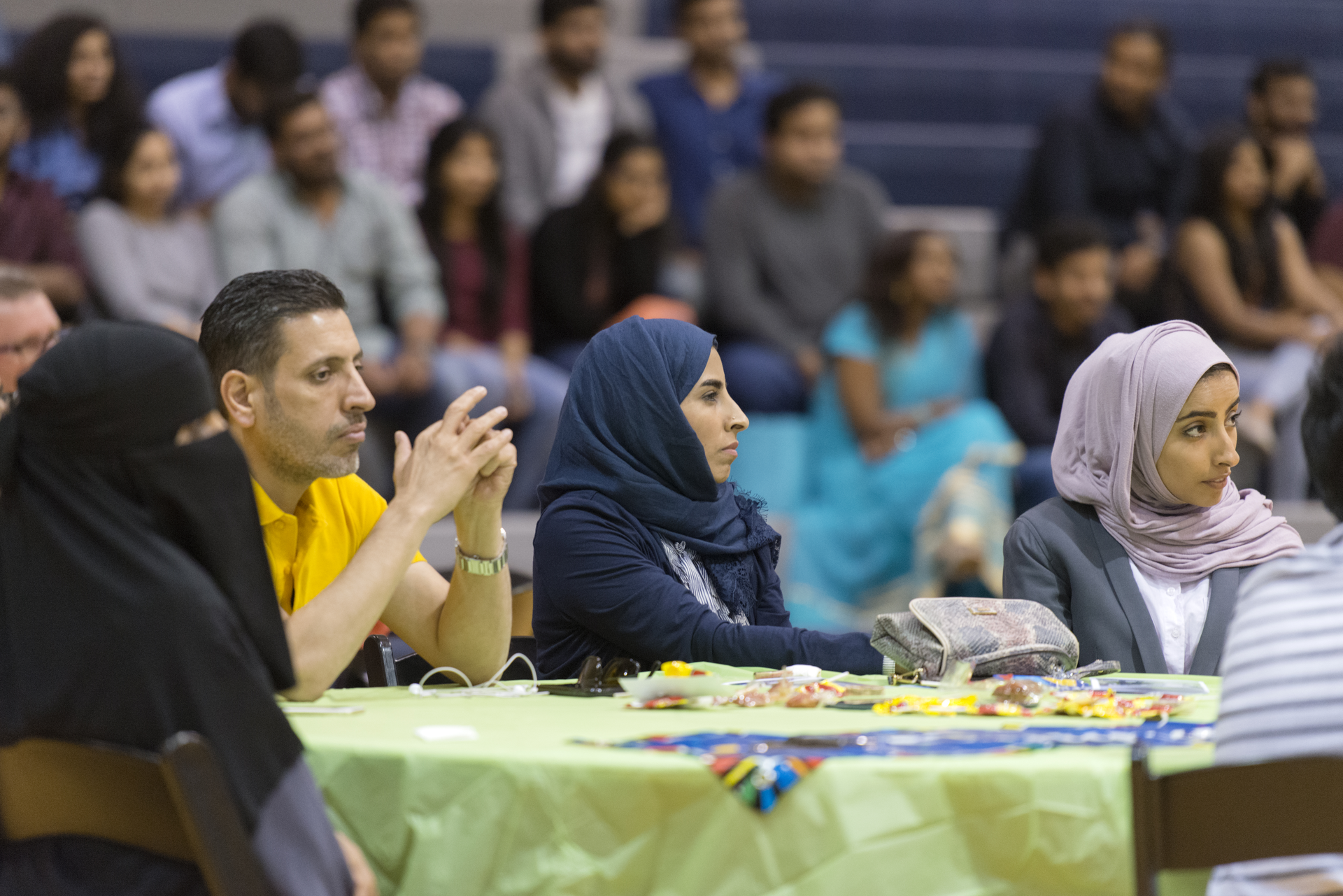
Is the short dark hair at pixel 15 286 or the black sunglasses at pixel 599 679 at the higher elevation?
the short dark hair at pixel 15 286

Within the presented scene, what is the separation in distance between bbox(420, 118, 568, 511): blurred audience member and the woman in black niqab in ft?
12.5

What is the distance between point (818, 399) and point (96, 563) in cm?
428

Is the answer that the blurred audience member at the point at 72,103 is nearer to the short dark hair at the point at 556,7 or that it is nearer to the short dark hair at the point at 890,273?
the short dark hair at the point at 556,7

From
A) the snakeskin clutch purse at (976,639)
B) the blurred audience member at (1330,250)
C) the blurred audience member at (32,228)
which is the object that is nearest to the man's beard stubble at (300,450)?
the snakeskin clutch purse at (976,639)

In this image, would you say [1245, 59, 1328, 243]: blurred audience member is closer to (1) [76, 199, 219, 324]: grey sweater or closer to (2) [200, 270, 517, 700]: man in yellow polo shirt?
(1) [76, 199, 219, 324]: grey sweater

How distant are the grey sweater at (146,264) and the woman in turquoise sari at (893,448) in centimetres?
231

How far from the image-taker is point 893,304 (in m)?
5.77

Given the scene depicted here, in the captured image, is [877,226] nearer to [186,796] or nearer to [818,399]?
[818,399]

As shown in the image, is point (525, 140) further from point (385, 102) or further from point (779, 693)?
point (779, 693)

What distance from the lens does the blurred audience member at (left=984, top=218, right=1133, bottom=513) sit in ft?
18.9

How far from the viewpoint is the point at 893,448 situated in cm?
571

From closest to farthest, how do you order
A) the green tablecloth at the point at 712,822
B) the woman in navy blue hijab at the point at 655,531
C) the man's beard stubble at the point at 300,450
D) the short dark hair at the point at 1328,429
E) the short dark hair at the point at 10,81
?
the green tablecloth at the point at 712,822
the short dark hair at the point at 1328,429
the man's beard stubble at the point at 300,450
the woman in navy blue hijab at the point at 655,531
the short dark hair at the point at 10,81

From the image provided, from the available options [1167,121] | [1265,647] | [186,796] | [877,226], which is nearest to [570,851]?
[186,796]

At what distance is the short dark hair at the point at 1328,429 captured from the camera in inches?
78.0
